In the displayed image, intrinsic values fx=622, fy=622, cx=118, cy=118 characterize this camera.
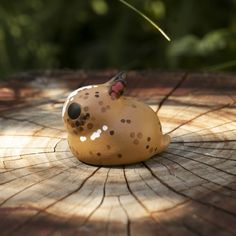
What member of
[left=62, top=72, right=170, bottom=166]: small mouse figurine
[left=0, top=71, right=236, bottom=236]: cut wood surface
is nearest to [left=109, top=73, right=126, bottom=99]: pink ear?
[left=62, top=72, right=170, bottom=166]: small mouse figurine

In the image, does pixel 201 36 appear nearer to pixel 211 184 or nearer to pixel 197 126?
pixel 197 126

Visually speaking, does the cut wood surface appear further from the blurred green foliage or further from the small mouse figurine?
the blurred green foliage

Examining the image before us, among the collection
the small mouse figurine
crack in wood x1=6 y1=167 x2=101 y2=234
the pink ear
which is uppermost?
the pink ear

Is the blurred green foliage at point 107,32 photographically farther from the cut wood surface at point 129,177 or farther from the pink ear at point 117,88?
the pink ear at point 117,88

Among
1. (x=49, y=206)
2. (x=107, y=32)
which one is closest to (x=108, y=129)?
(x=49, y=206)

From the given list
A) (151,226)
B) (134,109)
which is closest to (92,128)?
(134,109)

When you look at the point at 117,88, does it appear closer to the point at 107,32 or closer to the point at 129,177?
the point at 129,177

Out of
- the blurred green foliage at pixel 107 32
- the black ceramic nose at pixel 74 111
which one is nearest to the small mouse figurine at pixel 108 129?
the black ceramic nose at pixel 74 111
